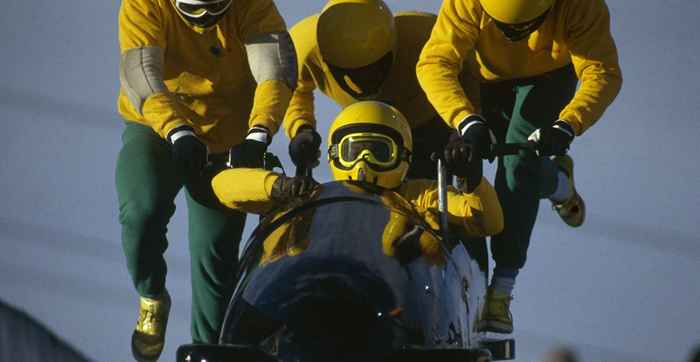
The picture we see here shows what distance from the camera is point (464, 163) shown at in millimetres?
7328

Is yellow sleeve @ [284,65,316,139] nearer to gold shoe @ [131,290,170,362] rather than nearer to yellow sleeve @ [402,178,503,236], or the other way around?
gold shoe @ [131,290,170,362]

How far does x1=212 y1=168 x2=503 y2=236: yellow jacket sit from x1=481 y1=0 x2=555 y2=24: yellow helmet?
3.91ft

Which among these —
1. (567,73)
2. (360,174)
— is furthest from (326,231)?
(567,73)

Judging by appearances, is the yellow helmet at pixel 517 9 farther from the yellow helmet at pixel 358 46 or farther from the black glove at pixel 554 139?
the yellow helmet at pixel 358 46

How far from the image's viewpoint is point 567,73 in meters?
8.95

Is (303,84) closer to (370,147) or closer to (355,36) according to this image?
(355,36)

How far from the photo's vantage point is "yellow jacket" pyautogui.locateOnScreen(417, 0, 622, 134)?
27.2 feet

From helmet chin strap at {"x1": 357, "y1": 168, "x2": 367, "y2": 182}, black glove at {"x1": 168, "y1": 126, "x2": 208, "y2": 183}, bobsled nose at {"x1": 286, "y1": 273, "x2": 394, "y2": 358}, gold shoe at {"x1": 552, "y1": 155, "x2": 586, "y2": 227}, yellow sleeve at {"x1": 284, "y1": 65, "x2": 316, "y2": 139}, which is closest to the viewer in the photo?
bobsled nose at {"x1": 286, "y1": 273, "x2": 394, "y2": 358}

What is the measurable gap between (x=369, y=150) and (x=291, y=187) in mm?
943

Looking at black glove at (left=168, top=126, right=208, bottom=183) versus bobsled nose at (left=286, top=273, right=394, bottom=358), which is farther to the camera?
black glove at (left=168, top=126, right=208, bottom=183)

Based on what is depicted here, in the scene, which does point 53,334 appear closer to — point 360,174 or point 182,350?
point 182,350

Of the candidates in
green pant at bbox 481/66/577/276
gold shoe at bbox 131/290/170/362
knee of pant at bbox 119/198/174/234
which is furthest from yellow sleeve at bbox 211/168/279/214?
green pant at bbox 481/66/577/276

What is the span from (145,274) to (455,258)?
2.10m

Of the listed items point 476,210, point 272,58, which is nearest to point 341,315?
point 476,210
